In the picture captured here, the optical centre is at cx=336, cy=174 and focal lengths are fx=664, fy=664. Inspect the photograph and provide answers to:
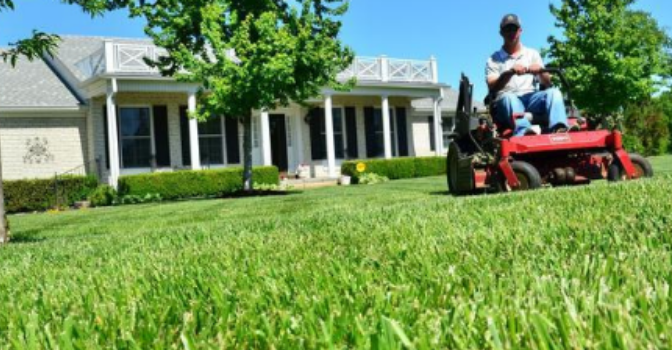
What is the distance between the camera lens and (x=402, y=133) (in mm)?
29188

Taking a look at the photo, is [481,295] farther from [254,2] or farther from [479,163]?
[254,2]

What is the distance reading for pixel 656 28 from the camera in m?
49.3

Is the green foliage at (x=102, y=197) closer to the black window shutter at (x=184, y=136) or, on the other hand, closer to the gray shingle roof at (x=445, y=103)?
the black window shutter at (x=184, y=136)

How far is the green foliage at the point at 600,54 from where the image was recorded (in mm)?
24688

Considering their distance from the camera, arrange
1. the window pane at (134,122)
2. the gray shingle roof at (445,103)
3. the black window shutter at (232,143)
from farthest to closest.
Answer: the gray shingle roof at (445,103) < the black window shutter at (232,143) < the window pane at (134,122)

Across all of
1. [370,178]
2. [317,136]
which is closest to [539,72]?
[370,178]

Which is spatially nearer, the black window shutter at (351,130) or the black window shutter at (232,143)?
the black window shutter at (232,143)

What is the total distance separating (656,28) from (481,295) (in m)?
54.2

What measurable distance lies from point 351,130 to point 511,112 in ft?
66.7

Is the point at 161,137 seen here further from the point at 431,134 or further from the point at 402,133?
the point at 431,134

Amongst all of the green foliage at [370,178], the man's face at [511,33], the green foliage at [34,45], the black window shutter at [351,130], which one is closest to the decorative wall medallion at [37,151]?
the green foliage at [370,178]

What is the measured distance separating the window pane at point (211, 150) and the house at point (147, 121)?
0.12 feet

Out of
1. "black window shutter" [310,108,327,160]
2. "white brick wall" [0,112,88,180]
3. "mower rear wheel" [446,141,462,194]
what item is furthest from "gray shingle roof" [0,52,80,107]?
"mower rear wheel" [446,141,462,194]

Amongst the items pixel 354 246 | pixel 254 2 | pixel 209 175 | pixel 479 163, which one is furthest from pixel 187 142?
pixel 354 246
